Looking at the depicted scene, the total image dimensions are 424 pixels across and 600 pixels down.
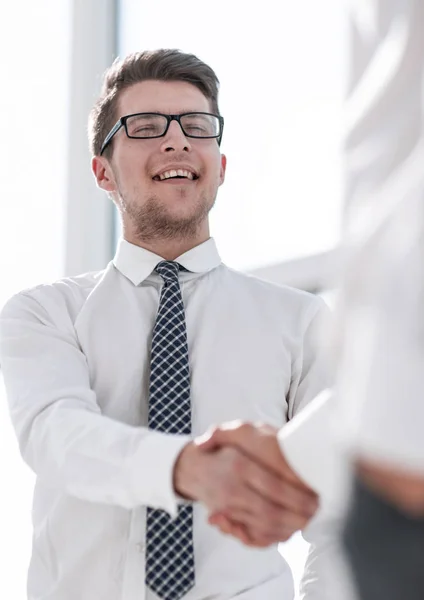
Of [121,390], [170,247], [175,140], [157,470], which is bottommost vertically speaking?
[121,390]

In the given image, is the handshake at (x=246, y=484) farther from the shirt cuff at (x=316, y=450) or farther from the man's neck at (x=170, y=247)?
the man's neck at (x=170, y=247)

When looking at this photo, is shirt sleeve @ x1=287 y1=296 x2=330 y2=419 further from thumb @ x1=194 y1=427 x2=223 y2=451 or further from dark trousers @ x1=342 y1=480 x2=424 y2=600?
dark trousers @ x1=342 y1=480 x2=424 y2=600

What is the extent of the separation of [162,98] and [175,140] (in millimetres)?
148

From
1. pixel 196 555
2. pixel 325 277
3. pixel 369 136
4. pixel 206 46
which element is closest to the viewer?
pixel 369 136

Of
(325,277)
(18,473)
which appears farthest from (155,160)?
(18,473)

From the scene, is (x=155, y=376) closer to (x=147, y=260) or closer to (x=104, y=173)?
(x=147, y=260)

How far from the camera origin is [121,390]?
6.61 ft

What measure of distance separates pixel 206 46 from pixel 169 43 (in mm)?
212

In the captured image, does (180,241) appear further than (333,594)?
Yes

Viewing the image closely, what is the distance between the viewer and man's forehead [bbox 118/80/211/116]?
2.41 meters

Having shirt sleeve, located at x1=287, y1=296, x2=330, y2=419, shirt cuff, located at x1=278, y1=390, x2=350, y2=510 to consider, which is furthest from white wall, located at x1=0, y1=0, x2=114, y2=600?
shirt cuff, located at x1=278, y1=390, x2=350, y2=510

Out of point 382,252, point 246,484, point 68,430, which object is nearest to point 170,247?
point 68,430

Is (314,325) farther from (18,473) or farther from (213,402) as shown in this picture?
(18,473)

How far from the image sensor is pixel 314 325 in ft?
7.36
